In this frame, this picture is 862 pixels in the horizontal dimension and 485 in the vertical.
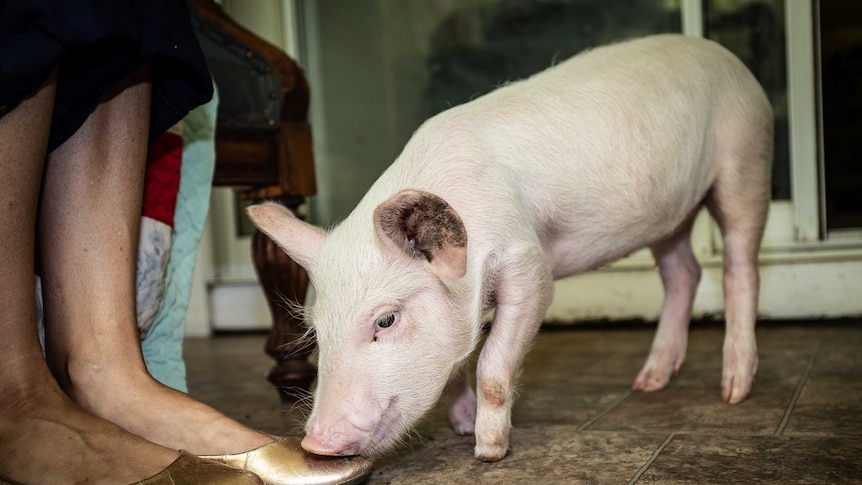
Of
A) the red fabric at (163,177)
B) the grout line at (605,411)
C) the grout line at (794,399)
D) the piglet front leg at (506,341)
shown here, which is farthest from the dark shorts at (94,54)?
the grout line at (794,399)

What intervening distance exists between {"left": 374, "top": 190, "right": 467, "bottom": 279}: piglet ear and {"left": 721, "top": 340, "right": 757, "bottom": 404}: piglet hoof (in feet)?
2.56

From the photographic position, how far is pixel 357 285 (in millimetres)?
1355

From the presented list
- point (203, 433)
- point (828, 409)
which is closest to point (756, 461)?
point (828, 409)

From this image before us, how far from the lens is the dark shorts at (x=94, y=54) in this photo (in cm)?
112

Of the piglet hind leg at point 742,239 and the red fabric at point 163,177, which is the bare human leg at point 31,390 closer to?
the red fabric at point 163,177

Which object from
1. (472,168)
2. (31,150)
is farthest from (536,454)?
(31,150)

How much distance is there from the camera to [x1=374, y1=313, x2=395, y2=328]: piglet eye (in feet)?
4.41

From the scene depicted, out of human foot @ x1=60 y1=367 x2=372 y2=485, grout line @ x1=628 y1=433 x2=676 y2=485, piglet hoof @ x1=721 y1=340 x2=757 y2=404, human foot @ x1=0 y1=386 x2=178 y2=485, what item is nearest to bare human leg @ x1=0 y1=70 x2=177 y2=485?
human foot @ x1=0 y1=386 x2=178 y2=485

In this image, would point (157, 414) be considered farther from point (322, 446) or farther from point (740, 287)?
point (740, 287)

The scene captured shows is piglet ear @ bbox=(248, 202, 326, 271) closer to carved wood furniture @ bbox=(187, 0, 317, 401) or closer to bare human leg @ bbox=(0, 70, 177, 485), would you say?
bare human leg @ bbox=(0, 70, 177, 485)

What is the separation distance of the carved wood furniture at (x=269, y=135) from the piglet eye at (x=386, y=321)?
0.76 metres

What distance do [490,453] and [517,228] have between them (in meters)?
0.38

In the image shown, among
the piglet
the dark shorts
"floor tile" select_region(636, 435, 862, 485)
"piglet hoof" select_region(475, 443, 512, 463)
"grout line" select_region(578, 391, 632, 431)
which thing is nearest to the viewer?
the dark shorts

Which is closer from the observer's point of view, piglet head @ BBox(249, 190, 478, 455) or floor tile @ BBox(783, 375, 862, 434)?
piglet head @ BBox(249, 190, 478, 455)
